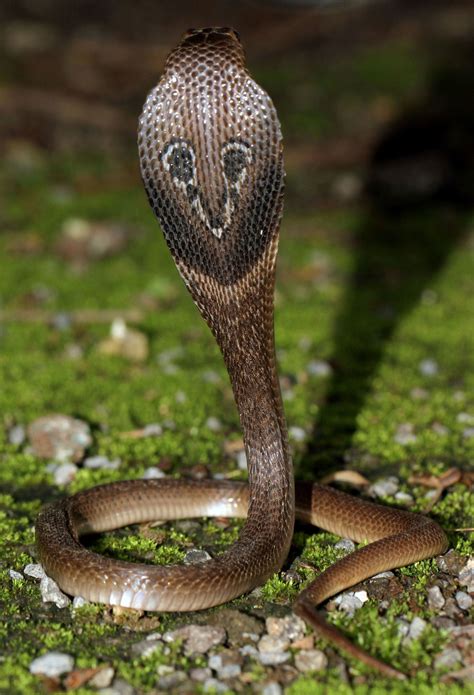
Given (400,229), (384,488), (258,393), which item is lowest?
(384,488)

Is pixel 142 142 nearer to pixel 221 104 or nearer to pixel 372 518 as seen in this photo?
pixel 221 104

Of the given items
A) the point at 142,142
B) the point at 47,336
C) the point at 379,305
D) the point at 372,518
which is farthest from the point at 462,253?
the point at 142,142

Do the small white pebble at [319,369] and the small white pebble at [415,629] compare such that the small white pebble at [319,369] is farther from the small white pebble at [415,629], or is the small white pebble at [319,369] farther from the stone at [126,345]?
the small white pebble at [415,629]

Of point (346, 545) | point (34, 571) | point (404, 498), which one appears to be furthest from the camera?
point (404, 498)

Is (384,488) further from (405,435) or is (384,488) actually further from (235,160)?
(235,160)

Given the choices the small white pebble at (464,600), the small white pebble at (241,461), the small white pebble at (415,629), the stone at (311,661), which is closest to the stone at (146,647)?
the stone at (311,661)

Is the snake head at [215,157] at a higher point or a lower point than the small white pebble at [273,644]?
higher

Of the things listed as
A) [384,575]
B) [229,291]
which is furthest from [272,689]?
[229,291]
